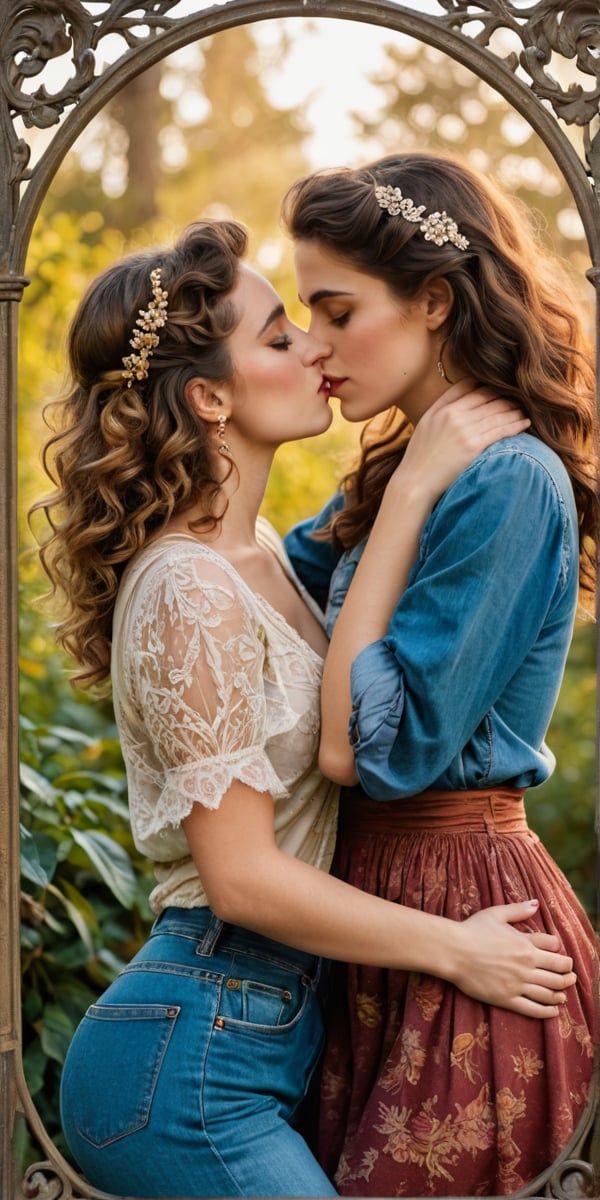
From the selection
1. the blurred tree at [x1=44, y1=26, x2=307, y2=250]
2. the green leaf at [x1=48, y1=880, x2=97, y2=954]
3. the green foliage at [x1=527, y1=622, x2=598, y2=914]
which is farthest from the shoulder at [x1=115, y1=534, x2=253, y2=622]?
the blurred tree at [x1=44, y1=26, x2=307, y2=250]

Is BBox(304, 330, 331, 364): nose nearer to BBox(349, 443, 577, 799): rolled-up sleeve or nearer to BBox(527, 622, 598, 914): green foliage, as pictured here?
BBox(349, 443, 577, 799): rolled-up sleeve

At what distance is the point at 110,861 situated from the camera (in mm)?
2975

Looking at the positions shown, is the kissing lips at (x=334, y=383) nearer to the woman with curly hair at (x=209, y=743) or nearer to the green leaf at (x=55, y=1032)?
the woman with curly hair at (x=209, y=743)

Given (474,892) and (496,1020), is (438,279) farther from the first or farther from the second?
(496,1020)

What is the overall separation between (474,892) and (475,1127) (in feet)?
1.21

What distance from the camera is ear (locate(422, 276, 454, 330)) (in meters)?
2.29

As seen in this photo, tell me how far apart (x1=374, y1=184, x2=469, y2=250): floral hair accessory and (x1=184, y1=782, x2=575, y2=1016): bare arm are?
100cm

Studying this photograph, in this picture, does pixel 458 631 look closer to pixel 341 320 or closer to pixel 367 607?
pixel 367 607

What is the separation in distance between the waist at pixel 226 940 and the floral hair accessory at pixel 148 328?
3.04 ft

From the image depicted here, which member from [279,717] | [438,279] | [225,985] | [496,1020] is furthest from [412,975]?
[438,279]

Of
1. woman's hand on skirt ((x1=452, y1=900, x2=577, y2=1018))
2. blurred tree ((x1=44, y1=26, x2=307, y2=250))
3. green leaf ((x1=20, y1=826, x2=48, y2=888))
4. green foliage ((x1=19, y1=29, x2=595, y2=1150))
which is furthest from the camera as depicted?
blurred tree ((x1=44, y1=26, x2=307, y2=250))

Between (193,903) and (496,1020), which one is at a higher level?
(193,903)

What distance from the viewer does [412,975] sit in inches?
85.6

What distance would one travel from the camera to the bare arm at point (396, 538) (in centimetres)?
212
